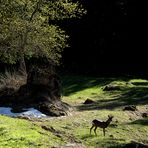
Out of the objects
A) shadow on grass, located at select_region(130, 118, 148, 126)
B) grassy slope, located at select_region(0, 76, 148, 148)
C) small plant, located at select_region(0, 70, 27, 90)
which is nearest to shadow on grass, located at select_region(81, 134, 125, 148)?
grassy slope, located at select_region(0, 76, 148, 148)

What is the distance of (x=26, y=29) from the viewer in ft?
98.9

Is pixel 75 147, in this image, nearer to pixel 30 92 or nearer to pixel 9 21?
pixel 30 92

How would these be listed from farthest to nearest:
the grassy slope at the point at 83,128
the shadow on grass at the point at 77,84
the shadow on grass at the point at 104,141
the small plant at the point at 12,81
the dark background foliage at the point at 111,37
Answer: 1. the dark background foliage at the point at 111,37
2. the shadow on grass at the point at 77,84
3. the small plant at the point at 12,81
4. the shadow on grass at the point at 104,141
5. the grassy slope at the point at 83,128

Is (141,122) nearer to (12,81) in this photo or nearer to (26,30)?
(12,81)

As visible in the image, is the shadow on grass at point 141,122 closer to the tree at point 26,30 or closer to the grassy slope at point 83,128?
the grassy slope at point 83,128

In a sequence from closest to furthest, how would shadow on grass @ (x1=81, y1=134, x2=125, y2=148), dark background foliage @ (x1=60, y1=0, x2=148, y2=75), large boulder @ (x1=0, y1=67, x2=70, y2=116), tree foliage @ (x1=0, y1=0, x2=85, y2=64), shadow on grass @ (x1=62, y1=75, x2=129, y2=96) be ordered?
shadow on grass @ (x1=81, y1=134, x2=125, y2=148)
large boulder @ (x1=0, y1=67, x2=70, y2=116)
tree foliage @ (x1=0, y1=0, x2=85, y2=64)
shadow on grass @ (x1=62, y1=75, x2=129, y2=96)
dark background foliage @ (x1=60, y1=0, x2=148, y2=75)

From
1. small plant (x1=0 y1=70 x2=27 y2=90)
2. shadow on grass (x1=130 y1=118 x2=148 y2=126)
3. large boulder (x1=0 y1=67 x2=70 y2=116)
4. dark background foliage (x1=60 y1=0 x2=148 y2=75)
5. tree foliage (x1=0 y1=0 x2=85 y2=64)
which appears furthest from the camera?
dark background foliage (x1=60 y1=0 x2=148 y2=75)

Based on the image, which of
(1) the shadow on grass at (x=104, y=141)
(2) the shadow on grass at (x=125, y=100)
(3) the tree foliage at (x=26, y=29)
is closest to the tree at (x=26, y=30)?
(3) the tree foliage at (x=26, y=29)

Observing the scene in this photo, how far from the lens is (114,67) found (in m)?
60.5

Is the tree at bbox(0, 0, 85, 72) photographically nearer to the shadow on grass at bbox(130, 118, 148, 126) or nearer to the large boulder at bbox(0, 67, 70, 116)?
the large boulder at bbox(0, 67, 70, 116)

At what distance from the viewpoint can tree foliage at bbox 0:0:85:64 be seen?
29.4 meters

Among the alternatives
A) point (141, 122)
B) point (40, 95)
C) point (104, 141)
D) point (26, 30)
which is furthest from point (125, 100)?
point (104, 141)

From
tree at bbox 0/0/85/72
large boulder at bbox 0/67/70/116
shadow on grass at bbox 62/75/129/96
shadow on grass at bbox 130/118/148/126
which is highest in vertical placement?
tree at bbox 0/0/85/72

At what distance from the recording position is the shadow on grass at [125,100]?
1190 inches
